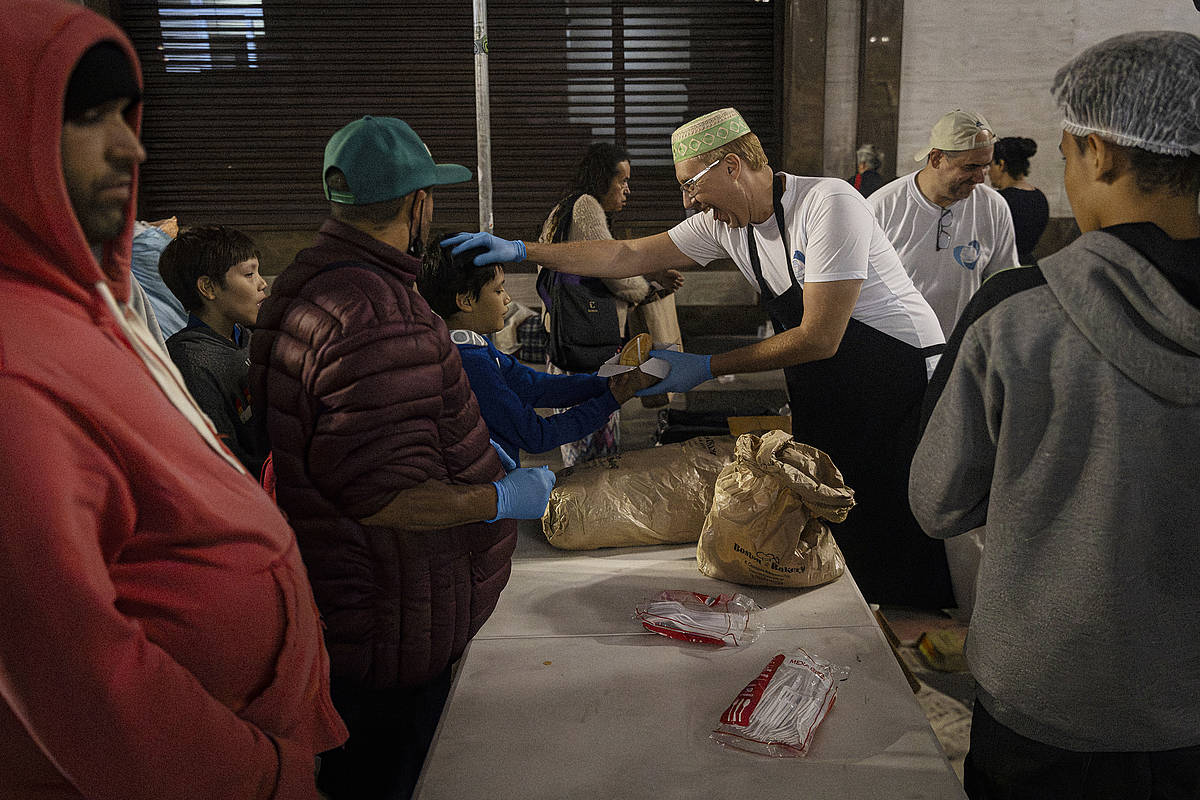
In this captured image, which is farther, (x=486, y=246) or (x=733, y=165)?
(x=733, y=165)

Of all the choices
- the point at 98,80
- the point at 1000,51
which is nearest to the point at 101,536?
the point at 98,80

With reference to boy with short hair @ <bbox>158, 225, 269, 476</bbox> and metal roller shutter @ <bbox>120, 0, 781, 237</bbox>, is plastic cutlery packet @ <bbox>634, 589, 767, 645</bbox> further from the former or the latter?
metal roller shutter @ <bbox>120, 0, 781, 237</bbox>

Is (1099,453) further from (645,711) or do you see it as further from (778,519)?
(778,519)

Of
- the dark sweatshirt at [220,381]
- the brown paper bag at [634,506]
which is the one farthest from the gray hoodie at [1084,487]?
the dark sweatshirt at [220,381]

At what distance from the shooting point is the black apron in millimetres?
2791

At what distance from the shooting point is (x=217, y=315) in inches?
102

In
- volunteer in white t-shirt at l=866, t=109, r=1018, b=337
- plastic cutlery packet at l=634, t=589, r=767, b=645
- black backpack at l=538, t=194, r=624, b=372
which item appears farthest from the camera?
black backpack at l=538, t=194, r=624, b=372

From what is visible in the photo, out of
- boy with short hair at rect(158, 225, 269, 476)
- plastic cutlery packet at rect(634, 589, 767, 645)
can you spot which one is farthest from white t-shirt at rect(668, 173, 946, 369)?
boy with short hair at rect(158, 225, 269, 476)

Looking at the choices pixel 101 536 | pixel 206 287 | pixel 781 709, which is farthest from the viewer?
pixel 206 287

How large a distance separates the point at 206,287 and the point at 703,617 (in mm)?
1671

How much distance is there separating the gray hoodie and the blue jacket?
1.14m

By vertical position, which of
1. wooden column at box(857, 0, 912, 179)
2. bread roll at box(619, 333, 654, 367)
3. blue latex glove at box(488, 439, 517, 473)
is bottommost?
blue latex glove at box(488, 439, 517, 473)

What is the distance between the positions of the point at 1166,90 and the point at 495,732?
1.49 meters

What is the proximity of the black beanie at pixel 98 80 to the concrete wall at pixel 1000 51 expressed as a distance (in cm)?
643
